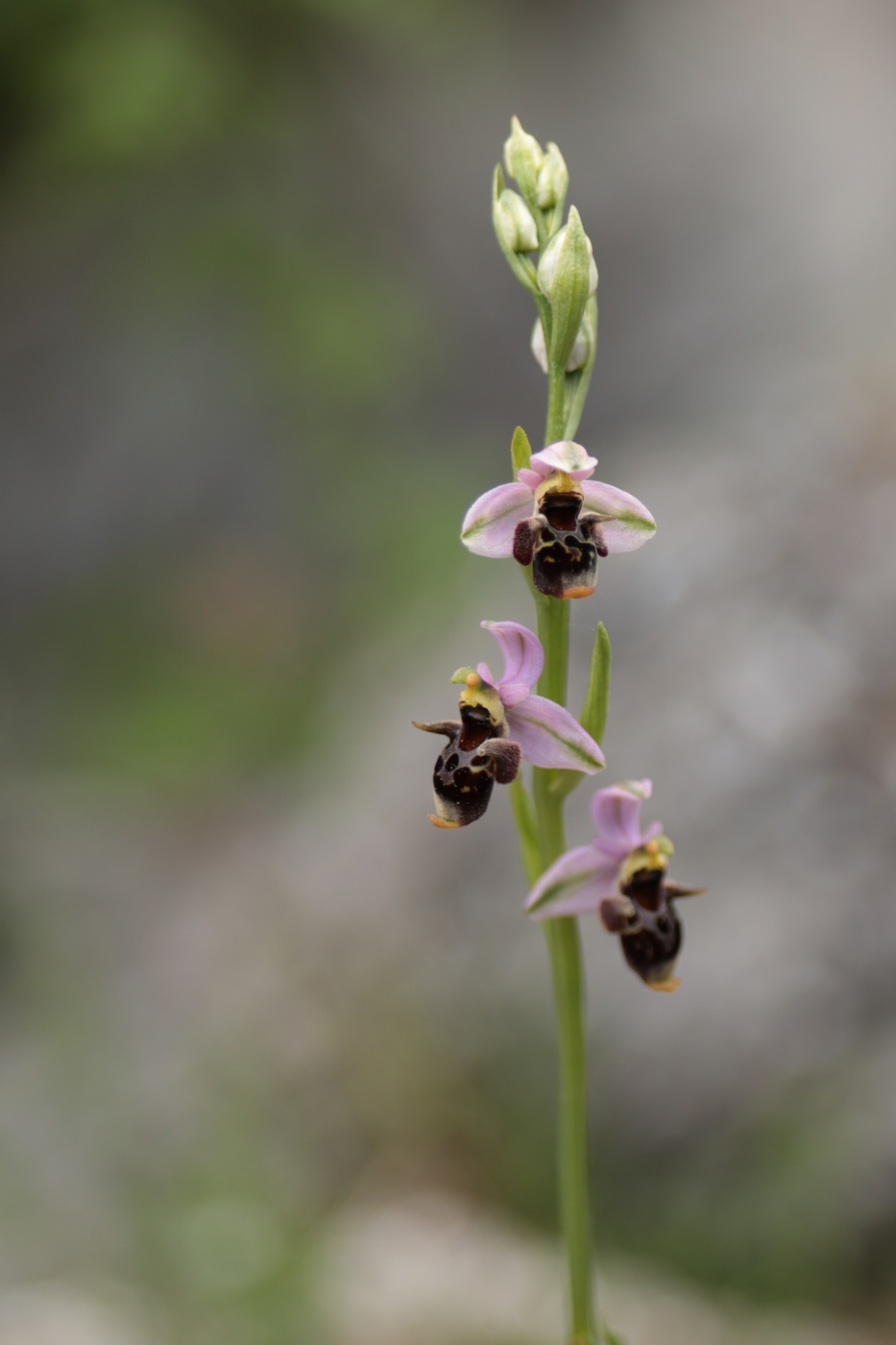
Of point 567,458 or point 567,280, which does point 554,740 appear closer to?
point 567,458

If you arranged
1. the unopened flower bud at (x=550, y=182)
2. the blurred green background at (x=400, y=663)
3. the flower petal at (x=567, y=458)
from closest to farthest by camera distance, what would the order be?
the flower petal at (x=567, y=458)
the unopened flower bud at (x=550, y=182)
the blurred green background at (x=400, y=663)

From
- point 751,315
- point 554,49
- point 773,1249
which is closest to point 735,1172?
Answer: point 773,1249

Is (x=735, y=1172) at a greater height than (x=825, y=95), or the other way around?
(x=825, y=95)

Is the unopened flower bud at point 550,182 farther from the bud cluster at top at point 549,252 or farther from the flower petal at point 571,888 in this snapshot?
the flower petal at point 571,888

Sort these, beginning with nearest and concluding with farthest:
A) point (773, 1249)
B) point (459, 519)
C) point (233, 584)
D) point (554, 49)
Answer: point (773, 1249)
point (459, 519)
point (233, 584)
point (554, 49)

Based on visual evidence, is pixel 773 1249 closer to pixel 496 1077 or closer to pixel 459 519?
pixel 496 1077

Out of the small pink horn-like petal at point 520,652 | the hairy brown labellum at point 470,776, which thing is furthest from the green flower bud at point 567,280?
the hairy brown labellum at point 470,776
